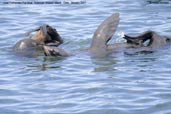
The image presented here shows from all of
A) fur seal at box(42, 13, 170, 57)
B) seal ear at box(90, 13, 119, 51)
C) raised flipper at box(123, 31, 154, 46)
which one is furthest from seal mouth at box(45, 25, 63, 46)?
raised flipper at box(123, 31, 154, 46)

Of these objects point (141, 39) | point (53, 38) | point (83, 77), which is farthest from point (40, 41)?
point (83, 77)

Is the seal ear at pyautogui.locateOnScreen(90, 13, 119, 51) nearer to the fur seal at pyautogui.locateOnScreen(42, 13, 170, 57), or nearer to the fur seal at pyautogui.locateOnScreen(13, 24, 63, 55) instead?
the fur seal at pyautogui.locateOnScreen(42, 13, 170, 57)

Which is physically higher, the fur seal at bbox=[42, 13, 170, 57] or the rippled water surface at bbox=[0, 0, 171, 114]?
the fur seal at bbox=[42, 13, 170, 57]

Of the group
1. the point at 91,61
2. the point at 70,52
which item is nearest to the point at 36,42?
the point at 70,52

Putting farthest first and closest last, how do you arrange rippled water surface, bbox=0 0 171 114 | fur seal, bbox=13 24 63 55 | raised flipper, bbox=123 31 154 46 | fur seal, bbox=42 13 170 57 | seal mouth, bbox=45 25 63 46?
1. seal mouth, bbox=45 25 63 46
2. fur seal, bbox=13 24 63 55
3. raised flipper, bbox=123 31 154 46
4. fur seal, bbox=42 13 170 57
5. rippled water surface, bbox=0 0 171 114

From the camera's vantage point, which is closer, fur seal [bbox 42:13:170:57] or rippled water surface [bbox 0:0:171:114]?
rippled water surface [bbox 0:0:171:114]

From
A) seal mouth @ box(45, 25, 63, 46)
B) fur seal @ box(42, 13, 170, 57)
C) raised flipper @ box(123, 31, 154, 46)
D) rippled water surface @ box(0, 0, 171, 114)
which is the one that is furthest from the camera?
seal mouth @ box(45, 25, 63, 46)

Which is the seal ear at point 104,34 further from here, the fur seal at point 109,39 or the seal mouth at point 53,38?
the seal mouth at point 53,38

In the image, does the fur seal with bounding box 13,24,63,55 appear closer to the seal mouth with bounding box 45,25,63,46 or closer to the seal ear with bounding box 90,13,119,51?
the seal mouth with bounding box 45,25,63,46

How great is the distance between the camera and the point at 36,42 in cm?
1130

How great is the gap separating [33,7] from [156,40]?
6336mm

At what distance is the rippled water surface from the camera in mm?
7844

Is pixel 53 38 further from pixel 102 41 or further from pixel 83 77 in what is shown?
pixel 83 77

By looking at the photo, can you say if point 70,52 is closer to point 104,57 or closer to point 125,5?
point 104,57
